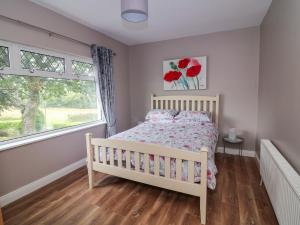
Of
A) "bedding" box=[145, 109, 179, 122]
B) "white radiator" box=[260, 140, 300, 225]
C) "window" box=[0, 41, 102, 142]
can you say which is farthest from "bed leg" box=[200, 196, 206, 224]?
"window" box=[0, 41, 102, 142]

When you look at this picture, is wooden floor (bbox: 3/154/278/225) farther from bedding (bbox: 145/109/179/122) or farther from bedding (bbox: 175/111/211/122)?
bedding (bbox: 145/109/179/122)

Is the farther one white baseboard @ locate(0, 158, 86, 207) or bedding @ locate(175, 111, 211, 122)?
bedding @ locate(175, 111, 211, 122)

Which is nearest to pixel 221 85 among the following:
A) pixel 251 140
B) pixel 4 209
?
pixel 251 140

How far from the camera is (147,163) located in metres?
1.93

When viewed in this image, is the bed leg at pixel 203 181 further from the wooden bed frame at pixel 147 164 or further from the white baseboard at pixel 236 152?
the white baseboard at pixel 236 152

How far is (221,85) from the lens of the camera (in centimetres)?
340

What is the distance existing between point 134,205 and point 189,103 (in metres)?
2.34

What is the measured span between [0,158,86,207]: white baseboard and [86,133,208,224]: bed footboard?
657 mm

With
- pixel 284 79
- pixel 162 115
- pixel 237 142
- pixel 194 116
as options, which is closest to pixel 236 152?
pixel 237 142

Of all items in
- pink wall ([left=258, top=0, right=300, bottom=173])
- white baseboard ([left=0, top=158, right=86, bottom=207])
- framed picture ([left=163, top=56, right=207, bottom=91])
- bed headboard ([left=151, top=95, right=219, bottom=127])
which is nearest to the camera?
pink wall ([left=258, top=0, right=300, bottom=173])

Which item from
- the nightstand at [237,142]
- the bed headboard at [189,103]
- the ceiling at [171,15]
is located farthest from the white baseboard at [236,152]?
the ceiling at [171,15]

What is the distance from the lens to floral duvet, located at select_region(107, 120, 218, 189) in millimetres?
1775

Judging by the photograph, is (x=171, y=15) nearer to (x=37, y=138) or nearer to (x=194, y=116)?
(x=194, y=116)

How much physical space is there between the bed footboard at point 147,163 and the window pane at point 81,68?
1380 mm
